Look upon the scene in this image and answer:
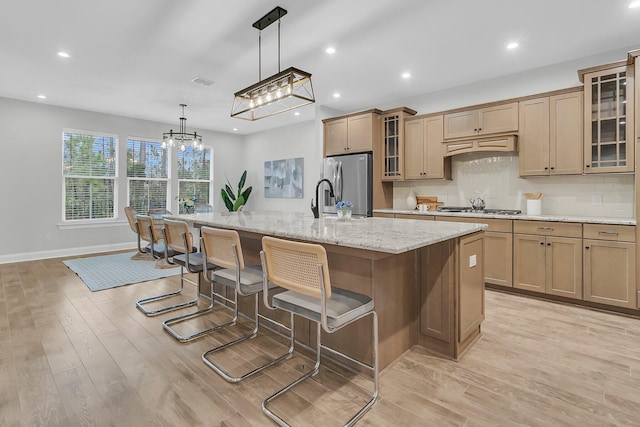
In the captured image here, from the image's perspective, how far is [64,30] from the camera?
312cm

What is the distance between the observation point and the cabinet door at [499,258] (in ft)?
12.3

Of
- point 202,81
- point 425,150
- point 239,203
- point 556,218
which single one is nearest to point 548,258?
point 556,218

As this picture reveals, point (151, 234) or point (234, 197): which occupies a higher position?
point (234, 197)

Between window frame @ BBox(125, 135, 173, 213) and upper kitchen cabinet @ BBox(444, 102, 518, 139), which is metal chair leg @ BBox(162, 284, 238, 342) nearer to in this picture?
upper kitchen cabinet @ BBox(444, 102, 518, 139)

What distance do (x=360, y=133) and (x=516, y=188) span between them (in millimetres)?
2377

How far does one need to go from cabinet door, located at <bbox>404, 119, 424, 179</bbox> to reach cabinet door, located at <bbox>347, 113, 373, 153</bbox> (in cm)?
55

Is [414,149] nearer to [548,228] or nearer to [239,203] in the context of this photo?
[548,228]

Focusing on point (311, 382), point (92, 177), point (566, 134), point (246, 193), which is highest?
point (566, 134)

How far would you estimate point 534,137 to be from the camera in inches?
150

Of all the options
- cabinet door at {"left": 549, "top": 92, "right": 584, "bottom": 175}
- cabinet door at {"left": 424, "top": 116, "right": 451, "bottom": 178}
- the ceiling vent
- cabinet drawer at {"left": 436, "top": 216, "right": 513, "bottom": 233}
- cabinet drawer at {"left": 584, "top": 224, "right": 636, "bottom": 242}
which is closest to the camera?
cabinet drawer at {"left": 584, "top": 224, "right": 636, "bottom": 242}

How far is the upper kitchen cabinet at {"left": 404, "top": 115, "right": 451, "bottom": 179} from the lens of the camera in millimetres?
4598

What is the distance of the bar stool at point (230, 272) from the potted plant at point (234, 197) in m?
5.38

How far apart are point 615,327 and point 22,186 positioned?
8232mm

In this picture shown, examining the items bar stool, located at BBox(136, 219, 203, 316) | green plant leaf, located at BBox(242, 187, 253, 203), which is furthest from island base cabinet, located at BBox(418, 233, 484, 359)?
green plant leaf, located at BBox(242, 187, 253, 203)
